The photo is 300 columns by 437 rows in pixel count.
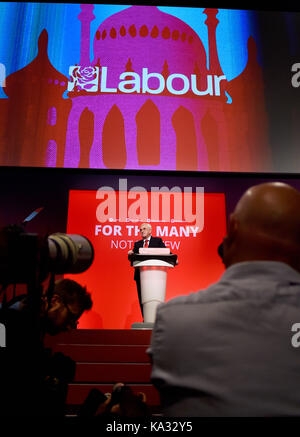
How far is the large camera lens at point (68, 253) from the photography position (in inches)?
54.3

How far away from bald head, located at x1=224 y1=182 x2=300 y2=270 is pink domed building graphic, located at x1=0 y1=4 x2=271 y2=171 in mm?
3599

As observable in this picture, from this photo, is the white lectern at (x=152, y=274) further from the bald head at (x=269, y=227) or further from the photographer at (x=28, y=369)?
the bald head at (x=269, y=227)

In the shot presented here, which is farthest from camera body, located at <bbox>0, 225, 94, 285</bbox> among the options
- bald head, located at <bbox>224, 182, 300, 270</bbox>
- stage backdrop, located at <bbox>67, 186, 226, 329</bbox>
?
stage backdrop, located at <bbox>67, 186, 226, 329</bbox>

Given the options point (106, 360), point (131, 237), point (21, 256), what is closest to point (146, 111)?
point (131, 237)

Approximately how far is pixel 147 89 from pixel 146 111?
0.25m

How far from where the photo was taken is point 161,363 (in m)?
0.77

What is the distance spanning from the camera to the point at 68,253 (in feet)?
4.67

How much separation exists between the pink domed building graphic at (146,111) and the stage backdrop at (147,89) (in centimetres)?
1

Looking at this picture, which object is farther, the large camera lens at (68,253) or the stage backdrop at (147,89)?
the stage backdrop at (147,89)

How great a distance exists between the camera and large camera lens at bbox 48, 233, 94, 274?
54.3 inches

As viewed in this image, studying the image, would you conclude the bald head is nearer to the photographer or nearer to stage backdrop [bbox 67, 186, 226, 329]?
the photographer

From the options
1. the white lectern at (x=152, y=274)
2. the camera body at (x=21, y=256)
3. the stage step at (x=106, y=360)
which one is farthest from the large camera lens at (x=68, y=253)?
the white lectern at (x=152, y=274)

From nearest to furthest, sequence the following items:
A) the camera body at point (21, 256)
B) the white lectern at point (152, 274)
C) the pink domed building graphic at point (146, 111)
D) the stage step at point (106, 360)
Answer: the camera body at point (21, 256)
the stage step at point (106, 360)
the white lectern at point (152, 274)
the pink domed building graphic at point (146, 111)
